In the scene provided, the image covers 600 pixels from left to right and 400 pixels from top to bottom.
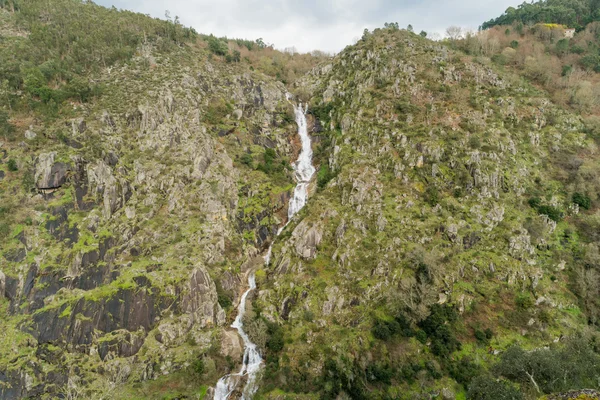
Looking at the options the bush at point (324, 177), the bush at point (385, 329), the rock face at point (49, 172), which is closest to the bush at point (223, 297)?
the bush at point (385, 329)

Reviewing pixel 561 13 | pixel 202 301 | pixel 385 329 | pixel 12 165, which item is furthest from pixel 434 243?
pixel 561 13

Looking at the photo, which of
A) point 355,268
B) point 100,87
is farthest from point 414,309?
point 100,87

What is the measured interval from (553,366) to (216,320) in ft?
159

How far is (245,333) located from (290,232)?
76.6 feet

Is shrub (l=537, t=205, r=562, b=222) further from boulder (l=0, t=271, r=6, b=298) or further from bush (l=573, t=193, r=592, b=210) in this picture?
boulder (l=0, t=271, r=6, b=298)

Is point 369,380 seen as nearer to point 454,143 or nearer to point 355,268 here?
point 355,268

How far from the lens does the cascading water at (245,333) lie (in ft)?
160

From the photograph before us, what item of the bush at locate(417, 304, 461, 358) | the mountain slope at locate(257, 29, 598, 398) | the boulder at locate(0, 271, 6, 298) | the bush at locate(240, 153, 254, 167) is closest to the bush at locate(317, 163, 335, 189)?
the mountain slope at locate(257, 29, 598, 398)

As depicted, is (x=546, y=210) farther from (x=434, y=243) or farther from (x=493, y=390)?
(x=493, y=390)

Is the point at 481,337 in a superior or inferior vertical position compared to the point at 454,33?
inferior

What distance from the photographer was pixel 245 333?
2224 inches

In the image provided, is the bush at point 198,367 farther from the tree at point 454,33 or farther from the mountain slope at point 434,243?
the tree at point 454,33

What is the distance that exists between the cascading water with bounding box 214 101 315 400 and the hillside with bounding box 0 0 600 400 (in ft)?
4.41

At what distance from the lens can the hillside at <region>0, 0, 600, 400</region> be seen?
48219mm
